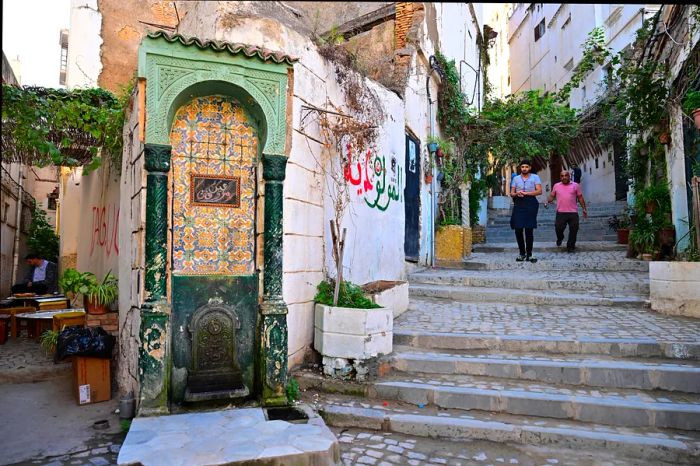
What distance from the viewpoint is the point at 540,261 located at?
32.8 feet

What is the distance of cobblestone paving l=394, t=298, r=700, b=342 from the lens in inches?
221

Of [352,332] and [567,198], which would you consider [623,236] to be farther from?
[352,332]

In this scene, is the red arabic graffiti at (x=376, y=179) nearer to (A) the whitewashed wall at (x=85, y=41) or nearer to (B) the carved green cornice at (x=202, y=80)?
(B) the carved green cornice at (x=202, y=80)

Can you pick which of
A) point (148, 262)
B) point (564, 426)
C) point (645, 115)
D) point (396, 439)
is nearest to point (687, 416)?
point (564, 426)

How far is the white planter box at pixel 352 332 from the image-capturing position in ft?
16.0

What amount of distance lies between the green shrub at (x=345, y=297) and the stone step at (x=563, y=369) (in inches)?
24.6

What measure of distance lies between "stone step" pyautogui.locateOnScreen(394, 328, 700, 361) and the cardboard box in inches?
121

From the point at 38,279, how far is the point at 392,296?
9.85m

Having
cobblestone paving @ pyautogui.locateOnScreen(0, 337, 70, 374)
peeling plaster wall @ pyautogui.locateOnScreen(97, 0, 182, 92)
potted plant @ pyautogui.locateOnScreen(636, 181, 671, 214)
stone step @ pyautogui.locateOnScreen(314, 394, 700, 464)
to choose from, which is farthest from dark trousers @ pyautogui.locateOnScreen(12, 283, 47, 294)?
potted plant @ pyautogui.locateOnScreen(636, 181, 671, 214)

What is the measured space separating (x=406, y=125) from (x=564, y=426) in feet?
21.0

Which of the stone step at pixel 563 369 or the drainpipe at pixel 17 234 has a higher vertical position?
the drainpipe at pixel 17 234

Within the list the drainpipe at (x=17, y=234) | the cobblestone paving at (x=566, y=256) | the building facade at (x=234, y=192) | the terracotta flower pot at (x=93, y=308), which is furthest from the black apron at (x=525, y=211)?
the drainpipe at (x=17, y=234)

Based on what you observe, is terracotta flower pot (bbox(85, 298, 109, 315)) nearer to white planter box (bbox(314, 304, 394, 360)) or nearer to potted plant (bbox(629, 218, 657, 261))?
white planter box (bbox(314, 304, 394, 360))

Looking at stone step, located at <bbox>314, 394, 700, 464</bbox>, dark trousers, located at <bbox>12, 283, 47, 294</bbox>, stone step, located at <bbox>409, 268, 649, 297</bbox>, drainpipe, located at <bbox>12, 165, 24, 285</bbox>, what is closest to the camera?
stone step, located at <bbox>314, 394, 700, 464</bbox>
